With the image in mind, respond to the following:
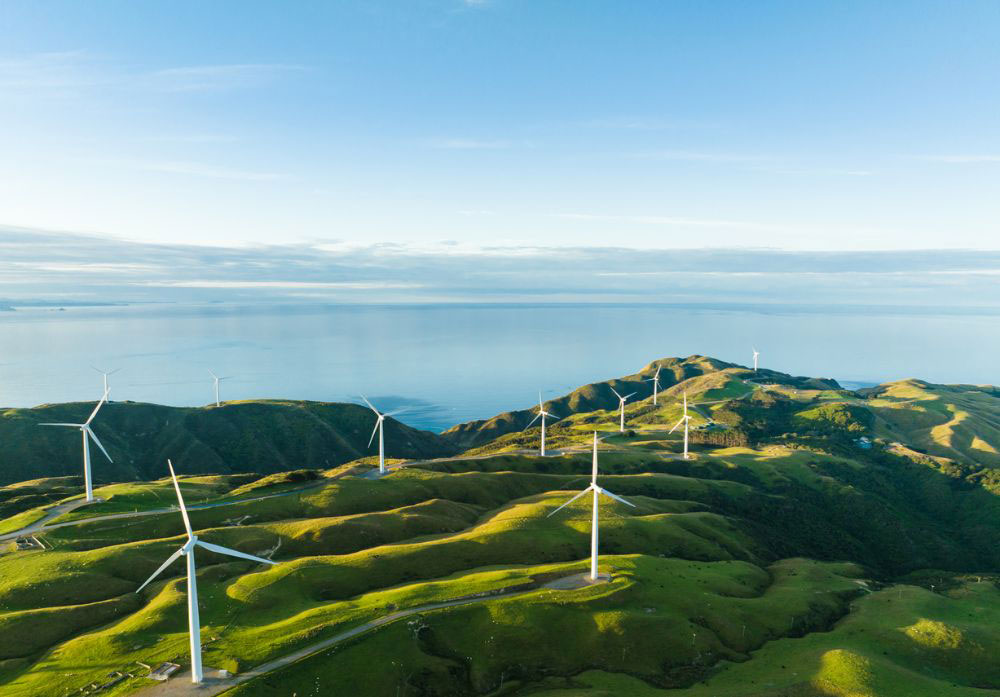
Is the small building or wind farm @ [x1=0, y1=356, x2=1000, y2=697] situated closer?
the small building

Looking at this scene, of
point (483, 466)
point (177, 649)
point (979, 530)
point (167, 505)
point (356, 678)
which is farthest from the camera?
point (979, 530)

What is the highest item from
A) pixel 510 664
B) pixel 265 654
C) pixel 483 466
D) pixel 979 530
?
pixel 265 654

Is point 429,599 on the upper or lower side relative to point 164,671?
lower

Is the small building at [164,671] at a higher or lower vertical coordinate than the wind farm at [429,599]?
higher

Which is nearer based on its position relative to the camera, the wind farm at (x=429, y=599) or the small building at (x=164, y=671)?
the small building at (x=164, y=671)

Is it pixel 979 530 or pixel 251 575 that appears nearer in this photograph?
pixel 251 575

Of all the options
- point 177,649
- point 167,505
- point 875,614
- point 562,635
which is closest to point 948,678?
point 875,614

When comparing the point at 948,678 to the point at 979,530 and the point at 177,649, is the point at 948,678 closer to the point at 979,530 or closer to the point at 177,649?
the point at 177,649

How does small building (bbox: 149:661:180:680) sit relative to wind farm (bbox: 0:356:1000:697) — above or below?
above

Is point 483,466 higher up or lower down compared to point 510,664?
lower down

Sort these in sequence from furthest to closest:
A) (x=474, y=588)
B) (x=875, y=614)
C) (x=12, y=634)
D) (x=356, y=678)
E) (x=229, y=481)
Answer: (x=229, y=481) < (x=875, y=614) < (x=474, y=588) < (x=12, y=634) < (x=356, y=678)

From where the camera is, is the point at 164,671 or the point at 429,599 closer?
the point at 164,671
